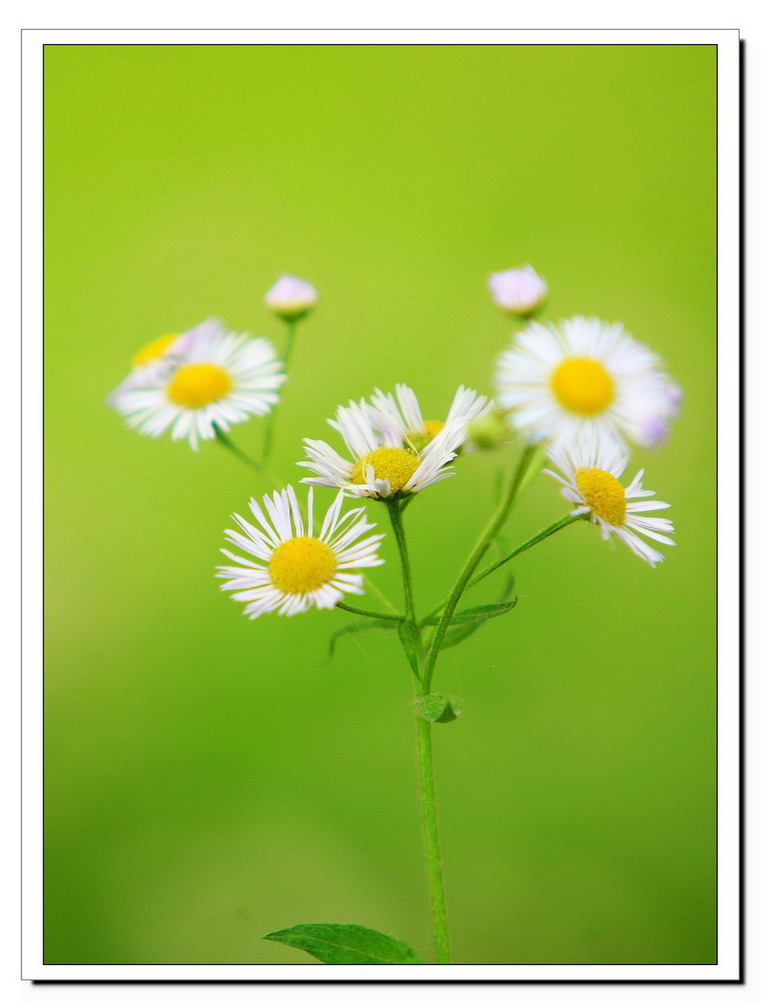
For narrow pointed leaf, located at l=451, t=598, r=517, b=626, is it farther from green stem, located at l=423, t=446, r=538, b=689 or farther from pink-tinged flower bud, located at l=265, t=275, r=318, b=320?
pink-tinged flower bud, located at l=265, t=275, r=318, b=320

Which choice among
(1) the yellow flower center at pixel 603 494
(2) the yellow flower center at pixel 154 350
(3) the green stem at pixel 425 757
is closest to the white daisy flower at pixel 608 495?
(1) the yellow flower center at pixel 603 494

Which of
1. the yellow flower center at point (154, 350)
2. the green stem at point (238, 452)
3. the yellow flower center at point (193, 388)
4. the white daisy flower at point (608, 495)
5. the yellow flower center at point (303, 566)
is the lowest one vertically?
the yellow flower center at point (303, 566)

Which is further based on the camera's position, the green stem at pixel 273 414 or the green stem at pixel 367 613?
the green stem at pixel 273 414

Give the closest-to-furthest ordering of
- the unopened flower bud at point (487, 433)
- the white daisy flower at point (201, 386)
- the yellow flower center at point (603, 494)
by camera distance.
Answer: the unopened flower bud at point (487, 433)
the yellow flower center at point (603, 494)
the white daisy flower at point (201, 386)

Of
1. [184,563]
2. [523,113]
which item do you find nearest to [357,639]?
[184,563]

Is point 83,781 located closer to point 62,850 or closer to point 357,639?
point 62,850

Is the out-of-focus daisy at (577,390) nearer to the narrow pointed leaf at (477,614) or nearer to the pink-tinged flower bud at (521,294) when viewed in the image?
the pink-tinged flower bud at (521,294)
